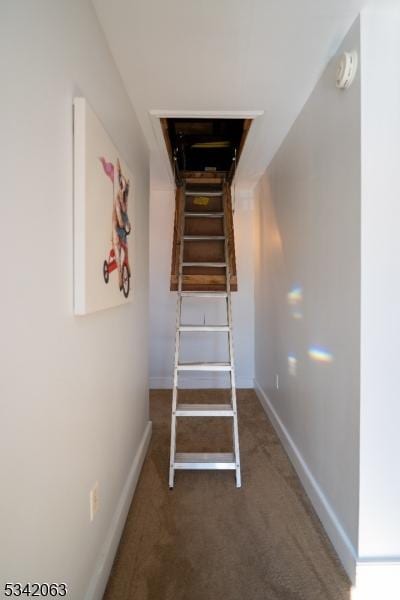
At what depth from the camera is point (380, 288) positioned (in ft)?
4.63

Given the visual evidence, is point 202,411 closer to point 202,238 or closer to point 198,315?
point 202,238

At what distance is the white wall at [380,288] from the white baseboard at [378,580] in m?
0.03

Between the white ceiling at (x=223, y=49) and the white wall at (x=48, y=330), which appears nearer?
the white wall at (x=48, y=330)

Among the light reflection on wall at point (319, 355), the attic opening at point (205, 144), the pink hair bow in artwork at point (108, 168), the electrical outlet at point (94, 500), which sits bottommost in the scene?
the electrical outlet at point (94, 500)

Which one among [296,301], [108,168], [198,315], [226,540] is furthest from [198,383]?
[108,168]

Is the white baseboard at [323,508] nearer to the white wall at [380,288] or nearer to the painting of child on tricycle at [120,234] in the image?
the white wall at [380,288]

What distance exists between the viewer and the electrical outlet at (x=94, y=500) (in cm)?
132

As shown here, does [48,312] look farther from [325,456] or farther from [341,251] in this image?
[325,456]

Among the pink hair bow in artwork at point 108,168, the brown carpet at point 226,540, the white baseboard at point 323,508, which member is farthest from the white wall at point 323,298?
the pink hair bow in artwork at point 108,168

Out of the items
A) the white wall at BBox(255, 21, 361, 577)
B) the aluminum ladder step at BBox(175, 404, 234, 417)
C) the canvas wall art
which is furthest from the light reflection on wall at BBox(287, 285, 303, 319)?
the canvas wall art

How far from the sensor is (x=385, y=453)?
1423 mm

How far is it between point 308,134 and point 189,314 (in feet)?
8.38

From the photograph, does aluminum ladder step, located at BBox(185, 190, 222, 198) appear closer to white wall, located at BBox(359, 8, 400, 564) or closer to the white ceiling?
the white ceiling

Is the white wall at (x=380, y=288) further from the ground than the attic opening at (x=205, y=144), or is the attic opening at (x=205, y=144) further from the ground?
the attic opening at (x=205, y=144)
